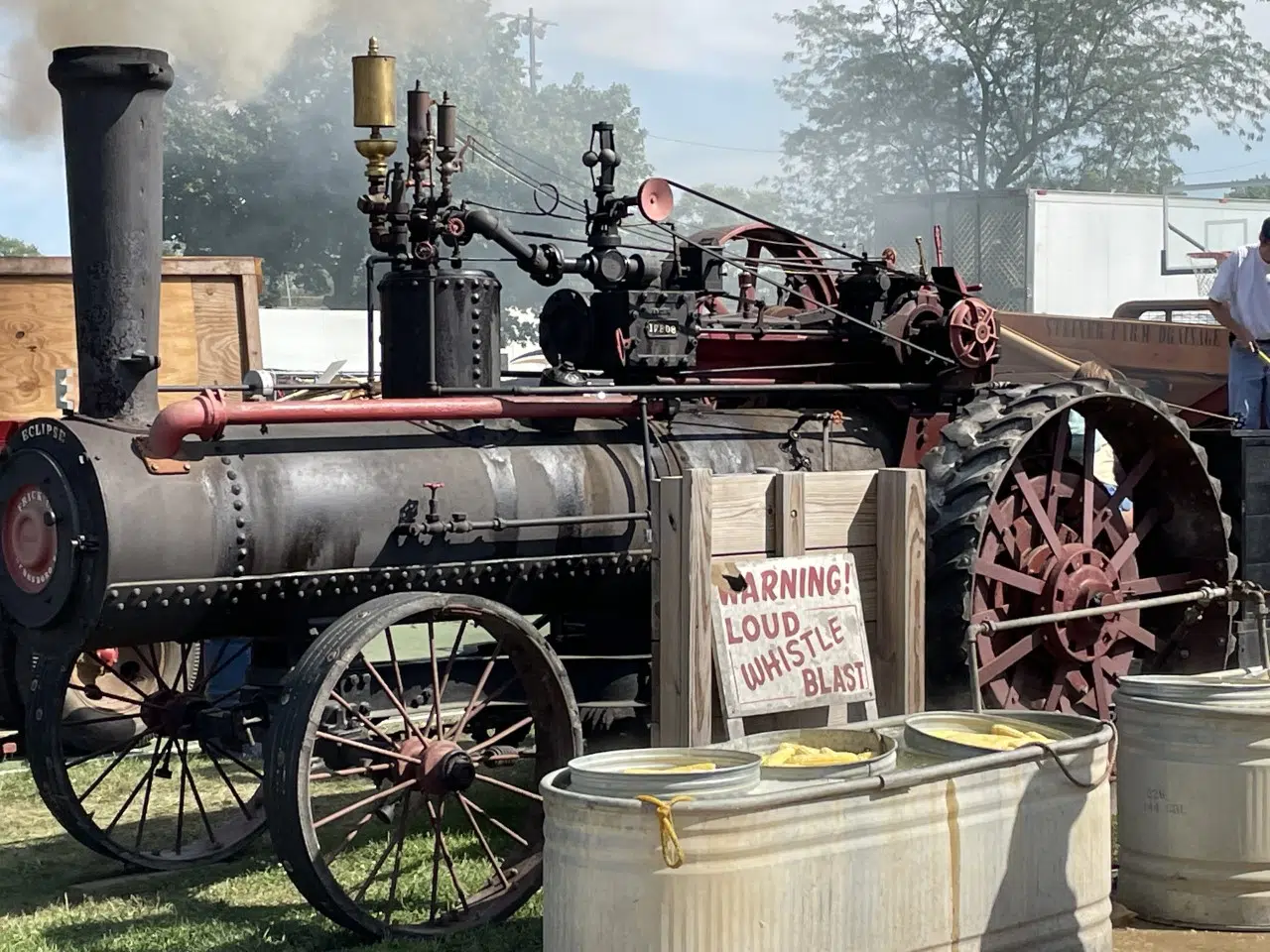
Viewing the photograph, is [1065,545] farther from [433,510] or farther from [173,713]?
[173,713]

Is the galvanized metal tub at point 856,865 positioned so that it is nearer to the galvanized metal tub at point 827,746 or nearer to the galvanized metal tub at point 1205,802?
the galvanized metal tub at point 827,746

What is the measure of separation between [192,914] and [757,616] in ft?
6.22

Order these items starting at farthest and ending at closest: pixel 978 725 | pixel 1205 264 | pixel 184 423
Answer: pixel 1205 264
pixel 184 423
pixel 978 725

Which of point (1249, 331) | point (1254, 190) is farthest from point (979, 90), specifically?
point (1249, 331)

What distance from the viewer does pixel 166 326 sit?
9102mm

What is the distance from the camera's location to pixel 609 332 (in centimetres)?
609

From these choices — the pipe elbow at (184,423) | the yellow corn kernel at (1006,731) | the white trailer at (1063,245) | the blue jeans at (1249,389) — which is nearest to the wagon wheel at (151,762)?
the pipe elbow at (184,423)

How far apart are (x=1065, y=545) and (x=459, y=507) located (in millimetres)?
2363

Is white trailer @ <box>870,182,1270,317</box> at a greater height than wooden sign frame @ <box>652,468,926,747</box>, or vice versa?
white trailer @ <box>870,182,1270,317</box>

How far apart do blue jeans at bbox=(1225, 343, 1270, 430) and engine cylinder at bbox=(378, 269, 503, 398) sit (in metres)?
3.98

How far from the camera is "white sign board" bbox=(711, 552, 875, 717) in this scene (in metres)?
4.75

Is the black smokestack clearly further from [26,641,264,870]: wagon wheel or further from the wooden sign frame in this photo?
the wooden sign frame

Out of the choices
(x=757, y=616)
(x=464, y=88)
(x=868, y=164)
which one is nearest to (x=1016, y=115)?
(x=868, y=164)

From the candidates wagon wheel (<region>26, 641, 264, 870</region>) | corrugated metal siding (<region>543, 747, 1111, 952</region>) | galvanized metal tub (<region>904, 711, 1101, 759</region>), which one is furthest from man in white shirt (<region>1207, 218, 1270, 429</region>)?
wagon wheel (<region>26, 641, 264, 870</region>)
